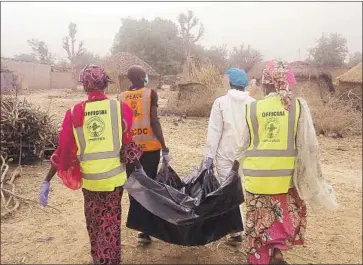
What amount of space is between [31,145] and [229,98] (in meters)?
4.10

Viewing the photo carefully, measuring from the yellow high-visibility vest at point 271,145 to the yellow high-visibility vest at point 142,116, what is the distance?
102cm

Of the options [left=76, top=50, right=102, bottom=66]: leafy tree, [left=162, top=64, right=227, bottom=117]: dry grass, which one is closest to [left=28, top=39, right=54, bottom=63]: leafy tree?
[left=76, top=50, right=102, bottom=66]: leafy tree

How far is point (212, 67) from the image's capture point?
14.0 meters

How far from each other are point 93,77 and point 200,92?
10727mm

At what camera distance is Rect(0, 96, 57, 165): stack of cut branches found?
250 inches

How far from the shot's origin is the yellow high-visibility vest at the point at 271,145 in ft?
9.62

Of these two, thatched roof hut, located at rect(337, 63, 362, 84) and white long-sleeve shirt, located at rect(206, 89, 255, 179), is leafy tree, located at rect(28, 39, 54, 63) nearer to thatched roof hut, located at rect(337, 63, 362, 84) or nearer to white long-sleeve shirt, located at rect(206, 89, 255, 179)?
thatched roof hut, located at rect(337, 63, 362, 84)

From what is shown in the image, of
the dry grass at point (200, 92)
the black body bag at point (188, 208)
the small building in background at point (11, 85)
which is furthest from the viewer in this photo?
the dry grass at point (200, 92)

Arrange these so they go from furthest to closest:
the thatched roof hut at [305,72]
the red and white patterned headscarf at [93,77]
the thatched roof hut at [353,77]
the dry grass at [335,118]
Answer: the thatched roof hut at [305,72], the thatched roof hut at [353,77], the dry grass at [335,118], the red and white patterned headscarf at [93,77]

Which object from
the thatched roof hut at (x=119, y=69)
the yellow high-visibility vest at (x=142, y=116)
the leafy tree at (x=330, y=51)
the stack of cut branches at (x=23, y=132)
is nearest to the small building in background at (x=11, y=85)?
the stack of cut branches at (x=23, y=132)

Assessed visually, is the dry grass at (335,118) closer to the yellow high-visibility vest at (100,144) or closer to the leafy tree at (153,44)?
the yellow high-visibility vest at (100,144)

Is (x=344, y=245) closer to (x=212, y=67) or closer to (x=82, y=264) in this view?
(x=82, y=264)

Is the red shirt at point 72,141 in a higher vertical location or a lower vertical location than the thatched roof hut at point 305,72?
lower

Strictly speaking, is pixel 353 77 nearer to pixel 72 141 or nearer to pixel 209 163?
pixel 209 163
